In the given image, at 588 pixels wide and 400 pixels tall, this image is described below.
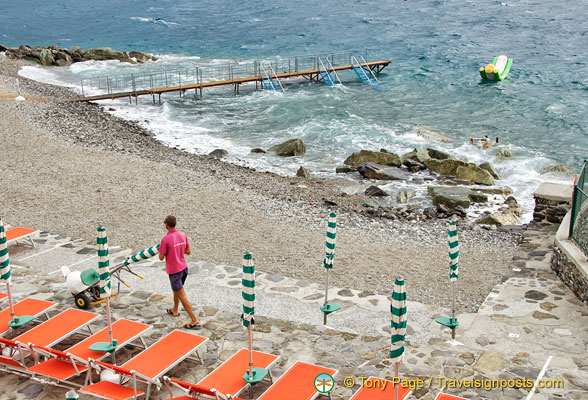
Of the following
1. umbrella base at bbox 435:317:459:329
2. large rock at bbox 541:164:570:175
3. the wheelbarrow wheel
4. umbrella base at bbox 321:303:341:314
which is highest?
the wheelbarrow wheel

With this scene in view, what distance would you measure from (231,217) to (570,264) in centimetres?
805

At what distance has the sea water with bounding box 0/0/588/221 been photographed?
29.1m

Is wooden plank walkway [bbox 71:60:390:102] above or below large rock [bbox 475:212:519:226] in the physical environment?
above

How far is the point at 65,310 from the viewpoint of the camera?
28.6ft

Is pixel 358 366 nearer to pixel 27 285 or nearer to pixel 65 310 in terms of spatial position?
pixel 65 310

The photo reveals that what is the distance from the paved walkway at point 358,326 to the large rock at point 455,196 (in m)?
6.98

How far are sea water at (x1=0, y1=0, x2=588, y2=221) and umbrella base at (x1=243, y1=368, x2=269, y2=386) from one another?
14.4m

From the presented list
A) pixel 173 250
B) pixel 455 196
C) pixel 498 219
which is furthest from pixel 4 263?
pixel 455 196

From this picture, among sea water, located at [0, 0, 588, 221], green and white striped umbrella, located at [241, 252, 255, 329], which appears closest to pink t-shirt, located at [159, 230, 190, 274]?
green and white striped umbrella, located at [241, 252, 255, 329]

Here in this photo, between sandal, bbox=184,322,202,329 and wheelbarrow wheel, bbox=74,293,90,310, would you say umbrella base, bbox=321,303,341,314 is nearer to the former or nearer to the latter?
sandal, bbox=184,322,202,329

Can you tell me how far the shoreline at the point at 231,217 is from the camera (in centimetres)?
1218

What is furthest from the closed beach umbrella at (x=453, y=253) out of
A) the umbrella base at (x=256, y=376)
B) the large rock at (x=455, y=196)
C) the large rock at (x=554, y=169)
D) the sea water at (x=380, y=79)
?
the large rock at (x=554, y=169)

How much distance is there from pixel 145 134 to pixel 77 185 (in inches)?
479

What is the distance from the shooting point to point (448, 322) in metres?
8.99
